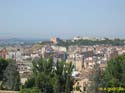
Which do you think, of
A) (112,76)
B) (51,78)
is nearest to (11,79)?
(51,78)

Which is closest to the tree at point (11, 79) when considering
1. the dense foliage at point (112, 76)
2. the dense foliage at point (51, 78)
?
the dense foliage at point (51, 78)

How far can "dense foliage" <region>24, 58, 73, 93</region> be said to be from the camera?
19516 mm

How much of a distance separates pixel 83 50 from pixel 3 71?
75.9m

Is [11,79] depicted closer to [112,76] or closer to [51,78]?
[51,78]

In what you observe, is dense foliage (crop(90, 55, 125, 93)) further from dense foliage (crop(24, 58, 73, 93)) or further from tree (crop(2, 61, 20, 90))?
tree (crop(2, 61, 20, 90))

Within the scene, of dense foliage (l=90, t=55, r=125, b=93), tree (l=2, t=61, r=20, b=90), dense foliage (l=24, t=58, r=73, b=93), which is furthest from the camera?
tree (l=2, t=61, r=20, b=90)

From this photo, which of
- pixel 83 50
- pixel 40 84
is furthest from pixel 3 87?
pixel 83 50

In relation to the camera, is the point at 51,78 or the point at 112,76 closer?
the point at 51,78

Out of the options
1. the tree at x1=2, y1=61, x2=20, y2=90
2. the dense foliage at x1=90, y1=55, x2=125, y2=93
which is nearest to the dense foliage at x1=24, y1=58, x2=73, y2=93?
the tree at x1=2, y1=61, x2=20, y2=90

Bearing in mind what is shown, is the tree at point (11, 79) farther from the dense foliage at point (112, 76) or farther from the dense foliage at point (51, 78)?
the dense foliage at point (112, 76)

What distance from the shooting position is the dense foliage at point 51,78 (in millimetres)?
19516

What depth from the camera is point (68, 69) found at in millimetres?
20156

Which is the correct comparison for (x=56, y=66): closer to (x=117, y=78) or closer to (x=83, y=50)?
(x=117, y=78)

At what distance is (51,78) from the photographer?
20.1 metres
